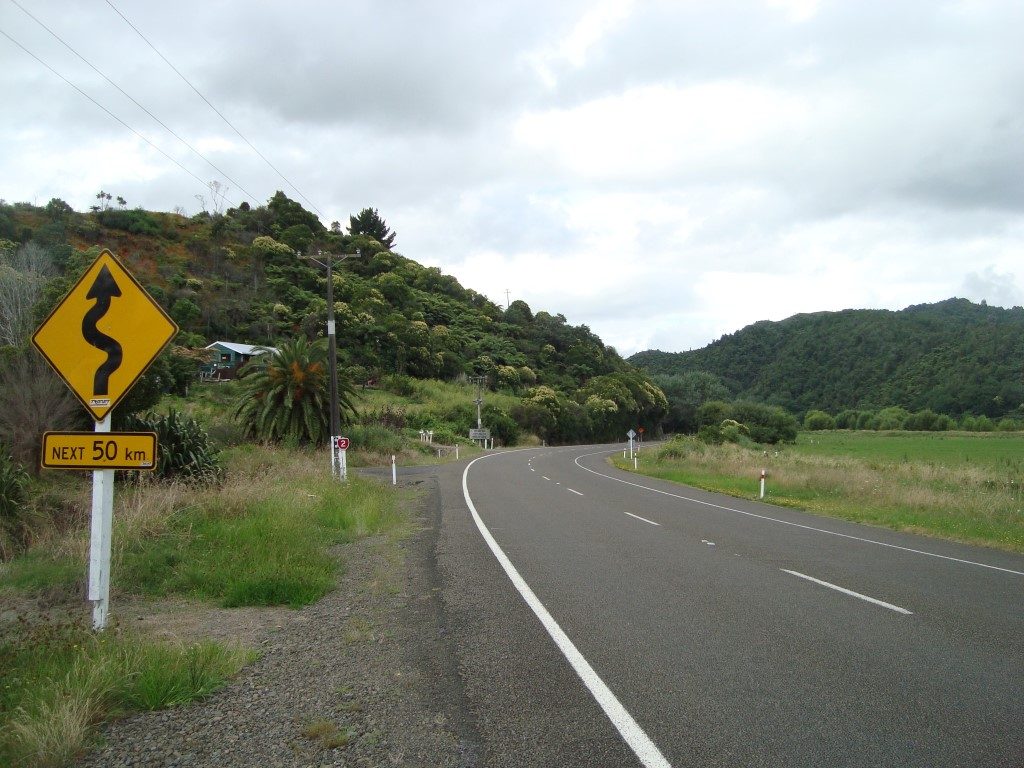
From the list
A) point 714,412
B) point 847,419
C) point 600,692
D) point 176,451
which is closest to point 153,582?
point 600,692

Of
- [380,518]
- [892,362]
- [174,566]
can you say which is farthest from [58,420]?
[892,362]

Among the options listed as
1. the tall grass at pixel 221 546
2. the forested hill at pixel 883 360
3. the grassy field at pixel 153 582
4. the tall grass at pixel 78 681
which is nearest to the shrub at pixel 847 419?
the forested hill at pixel 883 360

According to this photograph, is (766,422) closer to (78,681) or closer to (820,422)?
(820,422)

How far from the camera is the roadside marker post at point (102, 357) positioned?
19.2 ft

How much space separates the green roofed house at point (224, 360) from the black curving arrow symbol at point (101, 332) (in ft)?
179

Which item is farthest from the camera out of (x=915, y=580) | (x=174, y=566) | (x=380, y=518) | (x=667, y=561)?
(x=380, y=518)

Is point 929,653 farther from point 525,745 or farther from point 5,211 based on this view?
point 5,211

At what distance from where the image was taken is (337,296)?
280ft

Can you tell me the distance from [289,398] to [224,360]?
102ft

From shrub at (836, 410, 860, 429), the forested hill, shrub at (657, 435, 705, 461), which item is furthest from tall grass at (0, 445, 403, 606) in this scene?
the forested hill

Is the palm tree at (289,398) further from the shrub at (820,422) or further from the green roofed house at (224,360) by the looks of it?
the shrub at (820,422)

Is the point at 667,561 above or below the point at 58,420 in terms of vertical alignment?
below

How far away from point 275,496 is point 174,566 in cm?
500

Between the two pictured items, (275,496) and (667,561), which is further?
(275,496)
